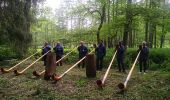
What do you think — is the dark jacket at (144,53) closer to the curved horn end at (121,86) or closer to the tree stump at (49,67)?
the tree stump at (49,67)

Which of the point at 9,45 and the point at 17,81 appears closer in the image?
the point at 17,81

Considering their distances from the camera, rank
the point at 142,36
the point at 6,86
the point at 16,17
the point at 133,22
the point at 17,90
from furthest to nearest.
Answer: the point at 142,36
the point at 133,22
the point at 16,17
the point at 6,86
the point at 17,90

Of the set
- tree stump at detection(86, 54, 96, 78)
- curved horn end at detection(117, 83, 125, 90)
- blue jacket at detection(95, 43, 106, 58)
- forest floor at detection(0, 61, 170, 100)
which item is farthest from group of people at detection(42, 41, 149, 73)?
curved horn end at detection(117, 83, 125, 90)

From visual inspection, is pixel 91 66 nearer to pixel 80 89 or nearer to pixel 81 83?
pixel 81 83

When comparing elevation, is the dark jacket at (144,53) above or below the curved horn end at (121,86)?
above

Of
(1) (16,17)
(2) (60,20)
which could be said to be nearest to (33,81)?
(1) (16,17)

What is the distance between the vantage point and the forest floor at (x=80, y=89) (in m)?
12.0

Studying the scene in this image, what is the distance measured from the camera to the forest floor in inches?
472

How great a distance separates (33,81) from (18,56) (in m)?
10.0

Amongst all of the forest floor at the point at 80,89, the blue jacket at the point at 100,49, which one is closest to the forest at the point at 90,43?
the forest floor at the point at 80,89

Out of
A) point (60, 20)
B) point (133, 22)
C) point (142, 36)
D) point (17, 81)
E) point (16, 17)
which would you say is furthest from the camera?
point (60, 20)

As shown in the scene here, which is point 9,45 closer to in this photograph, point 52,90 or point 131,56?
point 131,56

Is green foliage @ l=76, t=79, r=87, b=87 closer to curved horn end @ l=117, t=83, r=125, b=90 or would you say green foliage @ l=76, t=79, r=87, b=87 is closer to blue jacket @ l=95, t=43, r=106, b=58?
curved horn end @ l=117, t=83, r=125, b=90

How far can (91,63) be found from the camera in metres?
15.7
